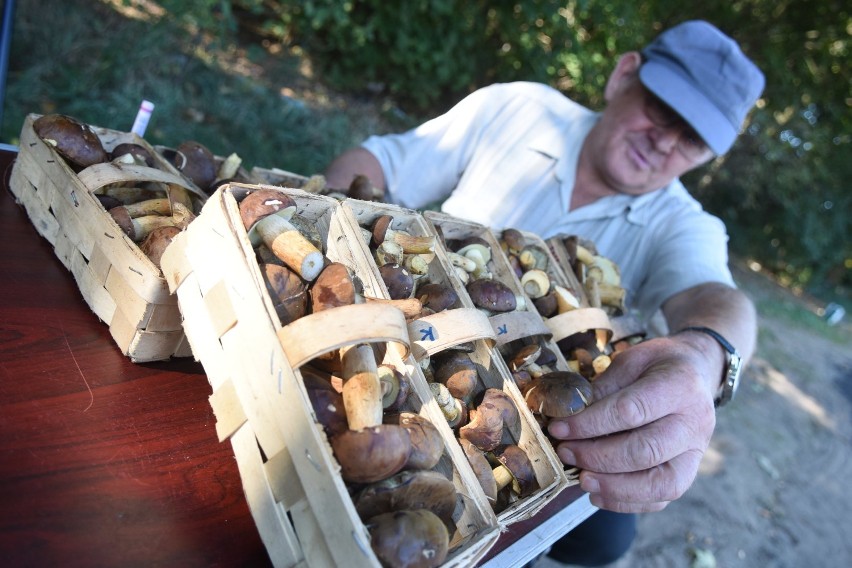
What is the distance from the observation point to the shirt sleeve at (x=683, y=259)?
2811 mm

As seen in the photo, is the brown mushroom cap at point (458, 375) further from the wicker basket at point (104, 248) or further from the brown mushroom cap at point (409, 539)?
the wicker basket at point (104, 248)

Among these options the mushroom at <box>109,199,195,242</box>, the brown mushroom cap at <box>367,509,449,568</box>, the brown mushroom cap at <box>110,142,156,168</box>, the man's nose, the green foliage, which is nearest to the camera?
the brown mushroom cap at <box>367,509,449,568</box>

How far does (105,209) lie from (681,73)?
2.79 m

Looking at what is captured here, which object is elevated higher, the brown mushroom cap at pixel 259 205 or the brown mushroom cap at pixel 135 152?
the brown mushroom cap at pixel 259 205

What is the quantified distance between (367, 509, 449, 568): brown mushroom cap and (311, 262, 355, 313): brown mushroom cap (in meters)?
0.40

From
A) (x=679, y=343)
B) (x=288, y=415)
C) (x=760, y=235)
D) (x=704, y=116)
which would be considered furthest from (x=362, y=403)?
(x=760, y=235)

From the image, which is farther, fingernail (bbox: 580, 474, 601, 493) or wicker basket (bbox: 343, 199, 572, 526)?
fingernail (bbox: 580, 474, 601, 493)

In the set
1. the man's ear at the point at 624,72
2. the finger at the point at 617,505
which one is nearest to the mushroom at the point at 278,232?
the finger at the point at 617,505

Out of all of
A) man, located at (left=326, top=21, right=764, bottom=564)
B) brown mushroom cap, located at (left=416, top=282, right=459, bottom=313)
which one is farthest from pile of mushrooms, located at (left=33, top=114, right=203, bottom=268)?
man, located at (left=326, top=21, right=764, bottom=564)

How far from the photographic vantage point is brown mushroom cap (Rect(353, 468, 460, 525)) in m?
0.93

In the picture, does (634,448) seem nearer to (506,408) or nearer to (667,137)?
(506,408)

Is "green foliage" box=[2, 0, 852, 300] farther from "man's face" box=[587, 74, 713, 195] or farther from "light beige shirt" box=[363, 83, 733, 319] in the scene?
"man's face" box=[587, 74, 713, 195]

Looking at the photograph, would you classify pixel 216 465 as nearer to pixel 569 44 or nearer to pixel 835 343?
pixel 569 44

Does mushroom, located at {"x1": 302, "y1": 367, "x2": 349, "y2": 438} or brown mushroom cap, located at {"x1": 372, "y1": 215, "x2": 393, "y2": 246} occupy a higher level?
brown mushroom cap, located at {"x1": 372, "y1": 215, "x2": 393, "y2": 246}
